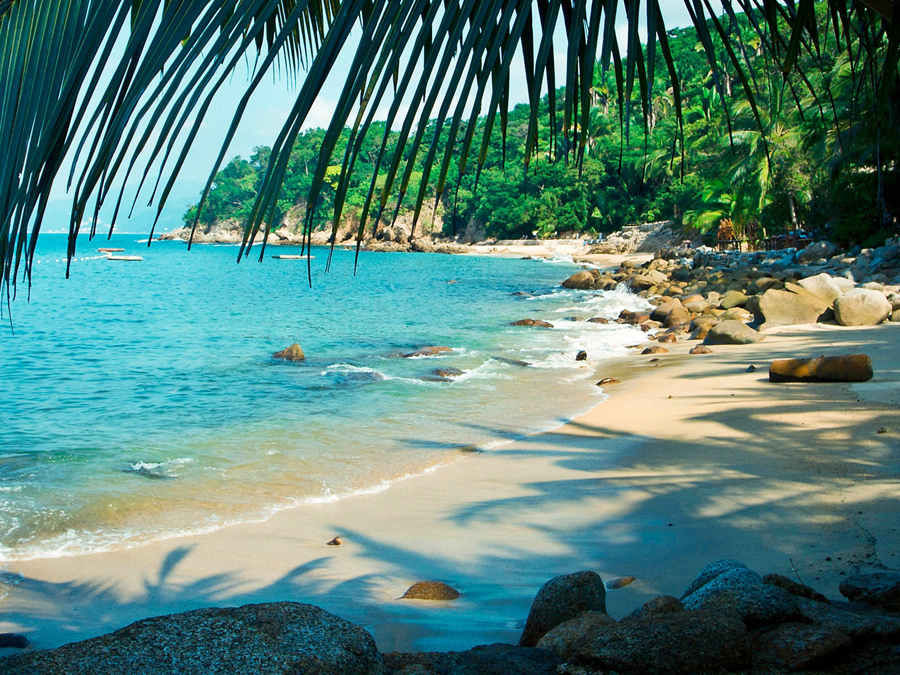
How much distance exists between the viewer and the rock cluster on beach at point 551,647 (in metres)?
2.21

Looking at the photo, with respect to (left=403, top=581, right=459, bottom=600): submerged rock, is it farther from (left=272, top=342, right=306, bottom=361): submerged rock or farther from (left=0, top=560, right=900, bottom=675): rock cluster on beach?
(left=272, top=342, right=306, bottom=361): submerged rock

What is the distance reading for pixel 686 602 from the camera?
3109mm

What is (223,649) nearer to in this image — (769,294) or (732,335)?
(732,335)

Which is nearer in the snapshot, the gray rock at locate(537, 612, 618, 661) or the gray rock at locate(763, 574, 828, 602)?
the gray rock at locate(537, 612, 618, 661)

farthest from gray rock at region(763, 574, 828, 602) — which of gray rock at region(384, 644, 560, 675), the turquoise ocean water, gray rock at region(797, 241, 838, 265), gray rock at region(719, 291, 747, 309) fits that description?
gray rock at region(797, 241, 838, 265)

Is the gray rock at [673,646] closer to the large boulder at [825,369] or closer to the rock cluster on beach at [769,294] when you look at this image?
the large boulder at [825,369]

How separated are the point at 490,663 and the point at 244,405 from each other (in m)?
9.78

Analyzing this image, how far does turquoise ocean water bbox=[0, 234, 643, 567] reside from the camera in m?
7.20

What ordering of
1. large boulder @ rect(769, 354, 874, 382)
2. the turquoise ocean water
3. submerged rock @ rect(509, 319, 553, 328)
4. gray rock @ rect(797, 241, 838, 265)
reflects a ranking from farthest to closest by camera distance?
gray rock @ rect(797, 241, 838, 265)
submerged rock @ rect(509, 319, 553, 328)
large boulder @ rect(769, 354, 874, 382)
the turquoise ocean water

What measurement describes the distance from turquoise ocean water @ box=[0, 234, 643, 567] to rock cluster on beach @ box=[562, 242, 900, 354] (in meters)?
1.33

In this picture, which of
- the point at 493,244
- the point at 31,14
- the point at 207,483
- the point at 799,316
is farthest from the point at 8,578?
the point at 493,244

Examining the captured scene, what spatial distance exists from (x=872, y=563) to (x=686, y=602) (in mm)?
1492

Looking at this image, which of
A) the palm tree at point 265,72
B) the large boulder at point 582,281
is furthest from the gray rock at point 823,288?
the large boulder at point 582,281

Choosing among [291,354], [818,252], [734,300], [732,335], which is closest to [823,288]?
[734,300]
